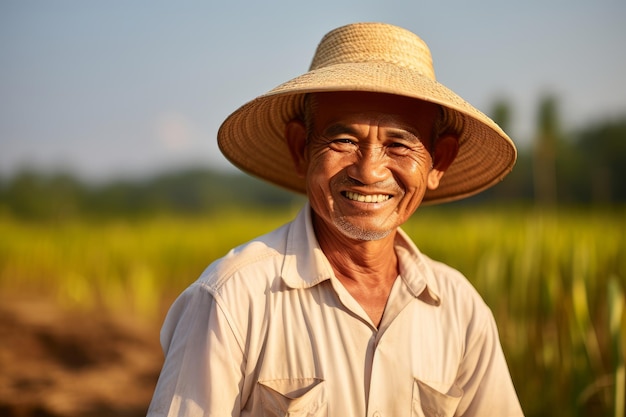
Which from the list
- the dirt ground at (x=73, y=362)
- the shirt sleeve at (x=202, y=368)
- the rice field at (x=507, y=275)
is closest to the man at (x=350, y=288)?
the shirt sleeve at (x=202, y=368)

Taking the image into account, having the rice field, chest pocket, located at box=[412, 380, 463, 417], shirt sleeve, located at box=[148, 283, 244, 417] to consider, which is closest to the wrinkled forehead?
shirt sleeve, located at box=[148, 283, 244, 417]

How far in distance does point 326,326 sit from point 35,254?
582 cm

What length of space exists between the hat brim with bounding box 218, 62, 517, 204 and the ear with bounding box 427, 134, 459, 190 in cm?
7

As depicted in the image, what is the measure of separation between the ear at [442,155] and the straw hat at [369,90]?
0.06 m

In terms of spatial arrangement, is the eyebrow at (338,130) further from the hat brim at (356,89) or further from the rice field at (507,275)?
the rice field at (507,275)

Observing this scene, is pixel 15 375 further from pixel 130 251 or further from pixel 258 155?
pixel 258 155

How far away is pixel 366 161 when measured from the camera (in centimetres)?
167

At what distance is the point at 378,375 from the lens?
1.63m

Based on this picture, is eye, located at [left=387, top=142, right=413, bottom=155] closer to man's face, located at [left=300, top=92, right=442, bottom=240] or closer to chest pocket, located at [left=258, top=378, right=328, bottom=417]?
man's face, located at [left=300, top=92, right=442, bottom=240]

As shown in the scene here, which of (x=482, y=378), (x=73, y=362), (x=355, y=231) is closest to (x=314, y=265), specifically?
(x=355, y=231)

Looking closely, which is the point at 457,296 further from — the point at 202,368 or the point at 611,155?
the point at 611,155

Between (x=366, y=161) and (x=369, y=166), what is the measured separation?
0.05ft

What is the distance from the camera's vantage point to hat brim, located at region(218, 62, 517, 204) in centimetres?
159

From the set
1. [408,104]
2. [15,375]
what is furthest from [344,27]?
[15,375]
